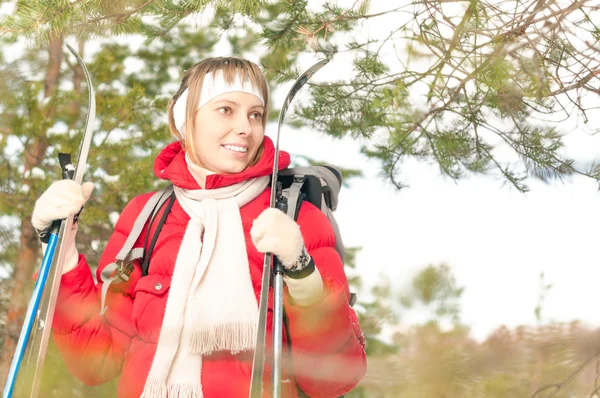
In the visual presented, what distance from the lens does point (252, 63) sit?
114 cm

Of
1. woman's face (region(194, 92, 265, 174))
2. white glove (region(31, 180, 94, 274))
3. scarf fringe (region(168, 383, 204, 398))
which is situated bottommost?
scarf fringe (region(168, 383, 204, 398))

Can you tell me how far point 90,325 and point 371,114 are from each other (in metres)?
0.89

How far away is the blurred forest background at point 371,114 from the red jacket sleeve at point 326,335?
5cm

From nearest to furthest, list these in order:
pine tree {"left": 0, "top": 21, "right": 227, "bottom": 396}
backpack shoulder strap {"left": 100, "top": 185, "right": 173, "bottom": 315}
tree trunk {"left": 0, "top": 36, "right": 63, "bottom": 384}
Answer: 1. backpack shoulder strap {"left": 100, "top": 185, "right": 173, "bottom": 315}
2. tree trunk {"left": 0, "top": 36, "right": 63, "bottom": 384}
3. pine tree {"left": 0, "top": 21, "right": 227, "bottom": 396}

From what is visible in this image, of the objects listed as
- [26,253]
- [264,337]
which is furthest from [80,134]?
[264,337]

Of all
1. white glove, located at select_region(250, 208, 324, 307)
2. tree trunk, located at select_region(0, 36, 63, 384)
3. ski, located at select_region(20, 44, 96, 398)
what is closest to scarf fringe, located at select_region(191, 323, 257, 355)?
white glove, located at select_region(250, 208, 324, 307)

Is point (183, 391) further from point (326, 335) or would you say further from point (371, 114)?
point (371, 114)

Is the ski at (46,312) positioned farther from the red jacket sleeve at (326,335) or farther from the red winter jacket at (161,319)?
the red jacket sleeve at (326,335)

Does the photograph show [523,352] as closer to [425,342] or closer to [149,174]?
[425,342]

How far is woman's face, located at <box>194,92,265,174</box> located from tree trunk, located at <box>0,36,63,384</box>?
1.26m

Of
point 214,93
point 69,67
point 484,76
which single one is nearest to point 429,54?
point 484,76

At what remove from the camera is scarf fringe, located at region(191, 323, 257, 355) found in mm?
982

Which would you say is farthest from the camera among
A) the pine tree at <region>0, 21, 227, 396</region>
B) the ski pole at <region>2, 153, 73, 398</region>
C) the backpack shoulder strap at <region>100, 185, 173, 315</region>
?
the pine tree at <region>0, 21, 227, 396</region>

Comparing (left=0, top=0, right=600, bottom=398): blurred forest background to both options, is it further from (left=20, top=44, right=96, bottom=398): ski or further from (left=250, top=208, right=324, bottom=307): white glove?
(left=20, top=44, right=96, bottom=398): ski
